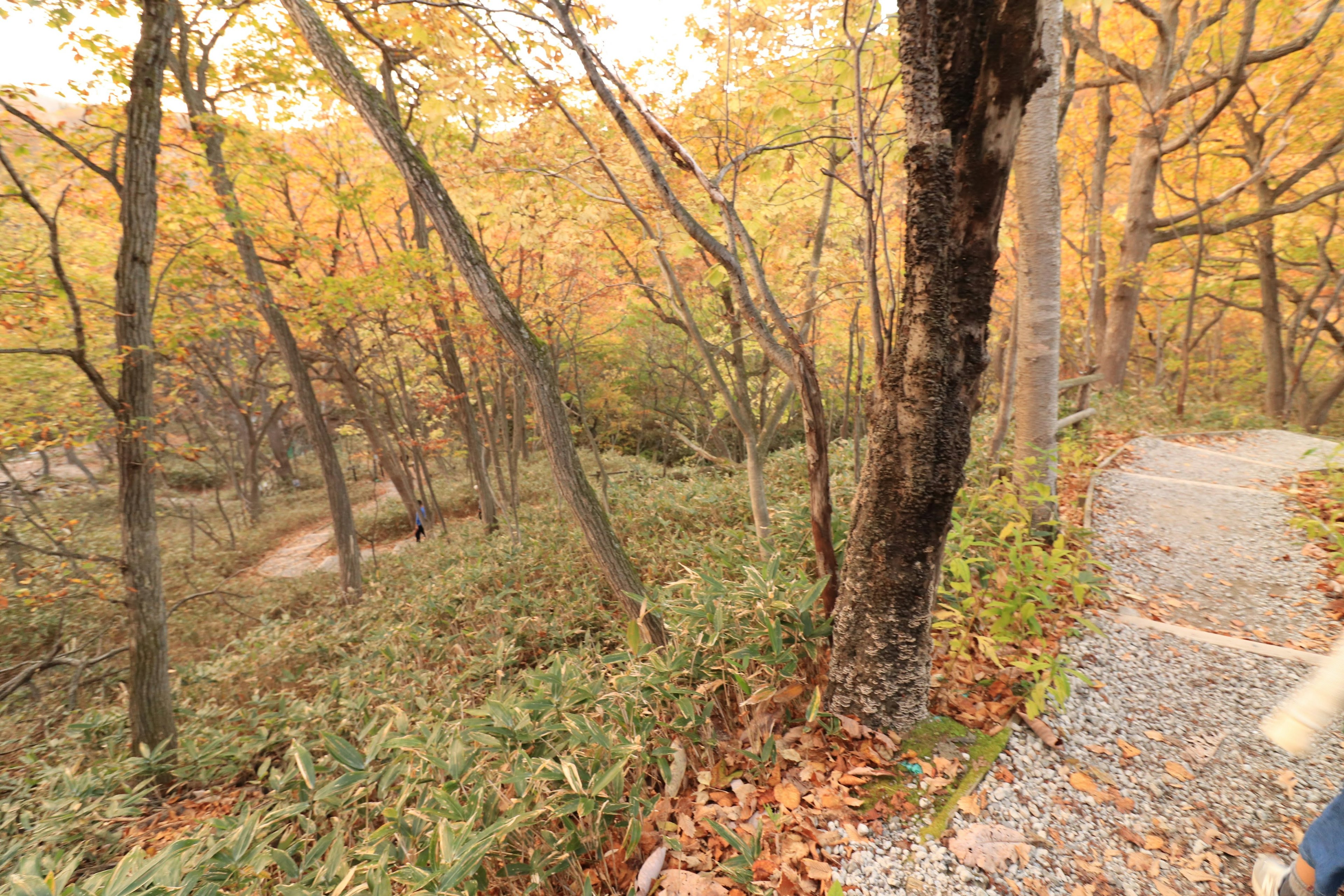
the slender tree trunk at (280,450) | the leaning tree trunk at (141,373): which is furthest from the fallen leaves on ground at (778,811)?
the slender tree trunk at (280,450)

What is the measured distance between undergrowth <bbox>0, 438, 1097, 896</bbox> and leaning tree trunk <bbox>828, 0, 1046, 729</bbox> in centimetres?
47

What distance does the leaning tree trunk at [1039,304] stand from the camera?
3.88m

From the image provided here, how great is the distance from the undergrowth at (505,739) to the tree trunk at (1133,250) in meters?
6.92

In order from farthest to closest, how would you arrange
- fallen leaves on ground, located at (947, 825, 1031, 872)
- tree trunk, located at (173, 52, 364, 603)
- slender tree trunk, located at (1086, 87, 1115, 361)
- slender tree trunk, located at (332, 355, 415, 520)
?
slender tree trunk, located at (332, 355, 415, 520)
slender tree trunk, located at (1086, 87, 1115, 361)
tree trunk, located at (173, 52, 364, 603)
fallen leaves on ground, located at (947, 825, 1031, 872)

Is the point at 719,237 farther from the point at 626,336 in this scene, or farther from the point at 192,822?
the point at 626,336

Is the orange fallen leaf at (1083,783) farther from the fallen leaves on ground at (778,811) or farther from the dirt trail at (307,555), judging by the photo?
the dirt trail at (307,555)

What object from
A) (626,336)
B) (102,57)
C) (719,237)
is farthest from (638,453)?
(102,57)

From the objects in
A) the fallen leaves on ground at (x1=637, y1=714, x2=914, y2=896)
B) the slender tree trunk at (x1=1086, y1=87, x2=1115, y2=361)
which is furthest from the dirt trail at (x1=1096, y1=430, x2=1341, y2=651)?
the slender tree trunk at (x1=1086, y1=87, x2=1115, y2=361)

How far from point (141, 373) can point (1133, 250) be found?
513 inches

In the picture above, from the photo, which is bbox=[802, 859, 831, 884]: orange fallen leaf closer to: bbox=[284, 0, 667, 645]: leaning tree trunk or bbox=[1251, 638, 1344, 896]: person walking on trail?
bbox=[1251, 638, 1344, 896]: person walking on trail

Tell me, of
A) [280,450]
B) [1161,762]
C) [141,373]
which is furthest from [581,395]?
[280,450]

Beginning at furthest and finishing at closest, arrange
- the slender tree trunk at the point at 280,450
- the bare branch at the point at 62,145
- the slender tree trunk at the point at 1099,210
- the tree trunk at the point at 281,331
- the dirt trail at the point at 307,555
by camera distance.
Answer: the slender tree trunk at the point at 280,450 → the dirt trail at the point at 307,555 → the slender tree trunk at the point at 1099,210 → the tree trunk at the point at 281,331 → the bare branch at the point at 62,145

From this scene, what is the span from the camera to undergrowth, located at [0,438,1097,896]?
6.60ft

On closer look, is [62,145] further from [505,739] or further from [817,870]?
[817,870]
